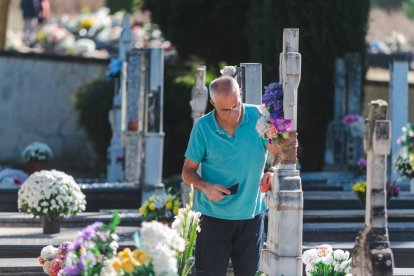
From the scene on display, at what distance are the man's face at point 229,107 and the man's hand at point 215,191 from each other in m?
0.41

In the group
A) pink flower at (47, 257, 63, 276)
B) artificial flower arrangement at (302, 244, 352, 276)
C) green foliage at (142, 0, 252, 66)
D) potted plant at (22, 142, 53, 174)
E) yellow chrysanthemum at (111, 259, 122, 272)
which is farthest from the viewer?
green foliage at (142, 0, 252, 66)

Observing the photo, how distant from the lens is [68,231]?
38.3ft

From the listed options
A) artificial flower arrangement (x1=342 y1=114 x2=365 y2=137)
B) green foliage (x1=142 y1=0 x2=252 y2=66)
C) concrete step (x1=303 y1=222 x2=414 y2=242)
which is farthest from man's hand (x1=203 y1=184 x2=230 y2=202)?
green foliage (x1=142 y1=0 x2=252 y2=66)

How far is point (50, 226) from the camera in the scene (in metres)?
11.4

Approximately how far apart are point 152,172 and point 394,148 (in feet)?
9.47

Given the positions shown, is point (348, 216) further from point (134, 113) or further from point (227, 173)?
point (227, 173)

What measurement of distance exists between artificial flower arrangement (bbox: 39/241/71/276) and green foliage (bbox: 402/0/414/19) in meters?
27.4

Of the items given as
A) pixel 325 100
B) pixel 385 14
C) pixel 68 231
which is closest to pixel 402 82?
pixel 325 100

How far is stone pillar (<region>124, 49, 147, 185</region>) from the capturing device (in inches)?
590

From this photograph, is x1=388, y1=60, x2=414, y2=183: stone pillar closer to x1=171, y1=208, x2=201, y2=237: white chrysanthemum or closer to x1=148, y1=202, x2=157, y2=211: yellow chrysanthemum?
x1=148, y1=202, x2=157, y2=211: yellow chrysanthemum

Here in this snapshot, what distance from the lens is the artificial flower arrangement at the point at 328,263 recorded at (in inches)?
301

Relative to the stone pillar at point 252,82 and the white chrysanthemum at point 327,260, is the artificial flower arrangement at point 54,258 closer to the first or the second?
the white chrysanthemum at point 327,260

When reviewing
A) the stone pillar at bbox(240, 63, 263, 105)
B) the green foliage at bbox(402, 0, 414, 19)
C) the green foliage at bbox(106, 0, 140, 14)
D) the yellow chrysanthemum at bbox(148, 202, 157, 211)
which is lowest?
the yellow chrysanthemum at bbox(148, 202, 157, 211)

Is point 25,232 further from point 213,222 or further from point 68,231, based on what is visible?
point 213,222
